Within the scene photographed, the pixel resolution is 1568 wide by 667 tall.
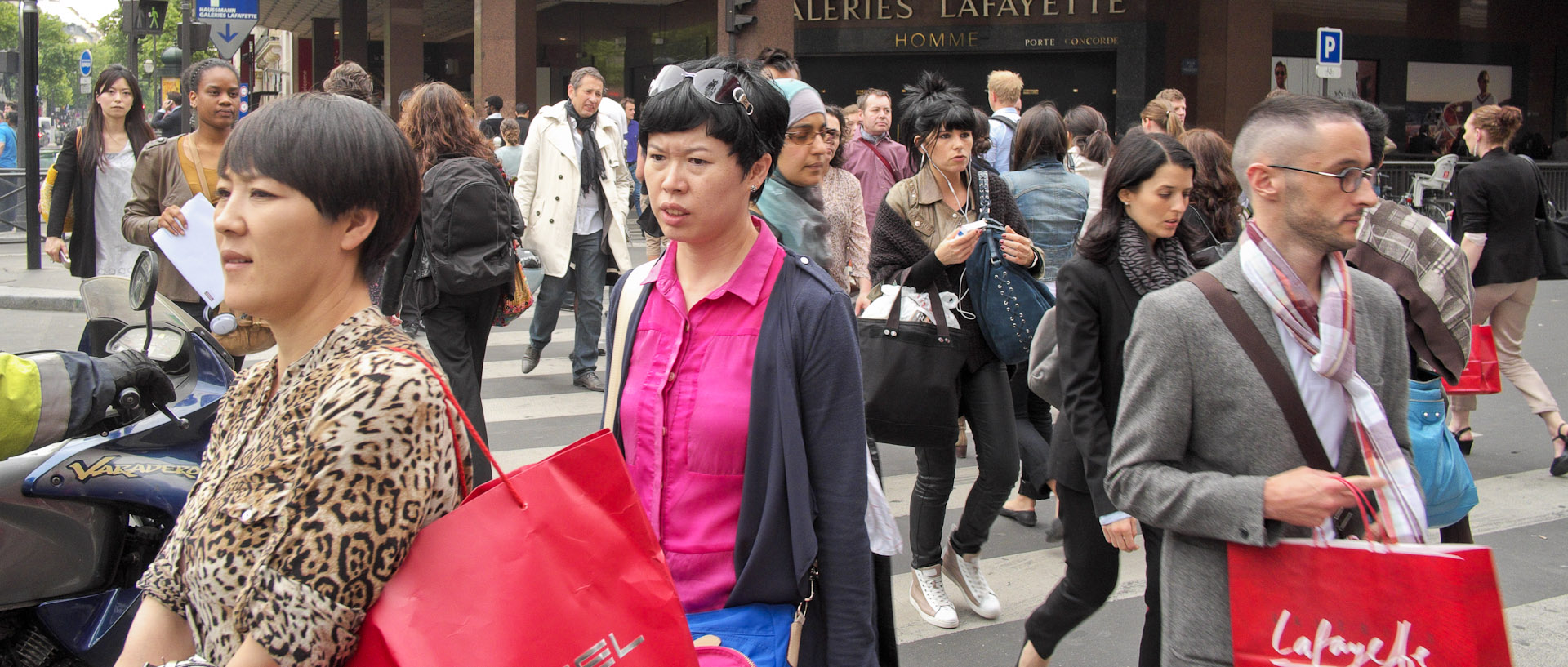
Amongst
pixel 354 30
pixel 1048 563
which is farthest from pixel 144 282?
pixel 354 30

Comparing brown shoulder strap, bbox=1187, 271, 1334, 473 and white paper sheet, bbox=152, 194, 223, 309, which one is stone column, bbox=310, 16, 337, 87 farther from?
brown shoulder strap, bbox=1187, 271, 1334, 473

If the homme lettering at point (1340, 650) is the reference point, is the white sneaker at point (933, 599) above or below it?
below

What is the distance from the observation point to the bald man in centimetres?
222

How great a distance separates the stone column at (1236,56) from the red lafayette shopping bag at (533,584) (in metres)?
21.4

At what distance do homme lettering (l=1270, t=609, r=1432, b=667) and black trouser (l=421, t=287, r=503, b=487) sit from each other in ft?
13.0

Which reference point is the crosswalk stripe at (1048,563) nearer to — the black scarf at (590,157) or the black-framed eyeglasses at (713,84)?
the black-framed eyeglasses at (713,84)

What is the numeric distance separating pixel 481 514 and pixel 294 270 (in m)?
0.47

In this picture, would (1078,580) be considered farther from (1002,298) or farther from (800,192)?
(800,192)

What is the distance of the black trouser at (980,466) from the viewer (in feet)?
14.5

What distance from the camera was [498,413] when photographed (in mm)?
7766

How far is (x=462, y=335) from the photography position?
221 inches

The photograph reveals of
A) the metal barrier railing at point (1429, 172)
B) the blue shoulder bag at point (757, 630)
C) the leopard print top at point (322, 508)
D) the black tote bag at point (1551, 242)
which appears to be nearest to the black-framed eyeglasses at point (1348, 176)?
the blue shoulder bag at point (757, 630)

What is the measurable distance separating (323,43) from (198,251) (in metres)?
36.9

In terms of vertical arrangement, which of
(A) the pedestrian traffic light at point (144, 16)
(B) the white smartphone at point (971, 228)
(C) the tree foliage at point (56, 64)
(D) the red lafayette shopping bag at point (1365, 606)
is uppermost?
(C) the tree foliage at point (56, 64)
